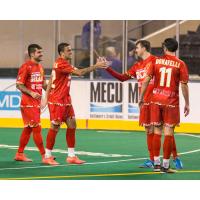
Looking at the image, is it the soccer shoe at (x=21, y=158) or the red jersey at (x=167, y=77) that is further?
the soccer shoe at (x=21, y=158)

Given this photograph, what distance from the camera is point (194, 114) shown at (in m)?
22.4

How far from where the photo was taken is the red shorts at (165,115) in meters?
14.7

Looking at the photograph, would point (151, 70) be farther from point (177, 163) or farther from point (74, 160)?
point (74, 160)

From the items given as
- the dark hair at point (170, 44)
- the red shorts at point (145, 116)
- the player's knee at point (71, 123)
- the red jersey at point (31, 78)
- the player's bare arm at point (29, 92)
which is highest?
the dark hair at point (170, 44)

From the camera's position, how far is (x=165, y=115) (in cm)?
1477

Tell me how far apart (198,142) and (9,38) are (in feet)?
23.5

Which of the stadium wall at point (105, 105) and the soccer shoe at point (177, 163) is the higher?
the stadium wall at point (105, 105)

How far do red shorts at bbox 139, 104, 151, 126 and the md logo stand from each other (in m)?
8.50

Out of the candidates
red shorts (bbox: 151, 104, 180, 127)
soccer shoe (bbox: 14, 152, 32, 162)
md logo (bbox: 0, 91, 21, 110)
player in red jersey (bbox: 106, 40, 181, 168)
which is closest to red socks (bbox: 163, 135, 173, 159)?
red shorts (bbox: 151, 104, 180, 127)

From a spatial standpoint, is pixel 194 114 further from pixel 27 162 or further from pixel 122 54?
pixel 27 162

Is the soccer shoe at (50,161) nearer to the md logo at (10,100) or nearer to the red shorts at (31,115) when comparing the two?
the red shorts at (31,115)

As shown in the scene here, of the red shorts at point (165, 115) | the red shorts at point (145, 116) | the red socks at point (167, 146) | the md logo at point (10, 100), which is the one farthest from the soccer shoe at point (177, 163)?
the md logo at point (10, 100)

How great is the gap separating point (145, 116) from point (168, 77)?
1.14 metres

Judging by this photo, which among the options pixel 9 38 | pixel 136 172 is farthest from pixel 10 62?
pixel 136 172
